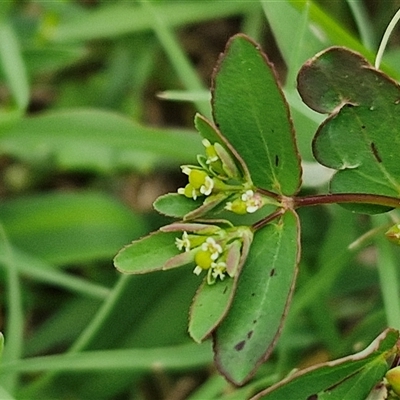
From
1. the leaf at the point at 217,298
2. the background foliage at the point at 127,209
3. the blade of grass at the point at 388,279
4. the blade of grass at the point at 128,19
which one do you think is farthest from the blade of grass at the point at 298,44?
the blade of grass at the point at 128,19

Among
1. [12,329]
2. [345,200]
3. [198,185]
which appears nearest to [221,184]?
[198,185]

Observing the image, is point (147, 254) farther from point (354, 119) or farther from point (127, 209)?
point (127, 209)

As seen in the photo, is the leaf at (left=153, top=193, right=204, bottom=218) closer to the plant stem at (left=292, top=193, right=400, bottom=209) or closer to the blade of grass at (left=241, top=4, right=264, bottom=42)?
the plant stem at (left=292, top=193, right=400, bottom=209)

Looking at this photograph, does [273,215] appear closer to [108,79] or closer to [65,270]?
[65,270]

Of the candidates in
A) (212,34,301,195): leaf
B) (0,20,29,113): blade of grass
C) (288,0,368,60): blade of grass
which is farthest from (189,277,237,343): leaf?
(0,20,29,113): blade of grass

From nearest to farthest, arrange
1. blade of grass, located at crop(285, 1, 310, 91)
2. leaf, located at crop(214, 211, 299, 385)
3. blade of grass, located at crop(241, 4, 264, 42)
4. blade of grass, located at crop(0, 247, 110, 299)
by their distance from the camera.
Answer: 1. leaf, located at crop(214, 211, 299, 385)
2. blade of grass, located at crop(285, 1, 310, 91)
3. blade of grass, located at crop(0, 247, 110, 299)
4. blade of grass, located at crop(241, 4, 264, 42)

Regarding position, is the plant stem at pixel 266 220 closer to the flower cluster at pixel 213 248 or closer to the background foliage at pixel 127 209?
the flower cluster at pixel 213 248
